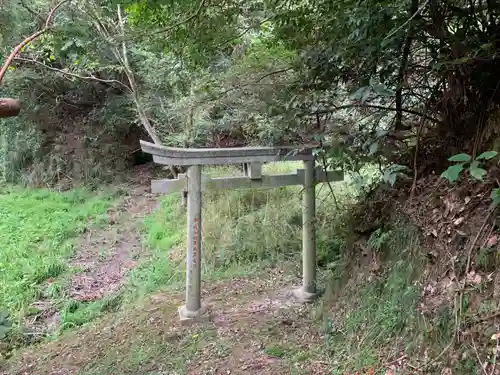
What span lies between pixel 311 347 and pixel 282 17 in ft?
9.41

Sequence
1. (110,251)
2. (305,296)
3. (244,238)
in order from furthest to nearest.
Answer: (110,251) < (244,238) < (305,296)

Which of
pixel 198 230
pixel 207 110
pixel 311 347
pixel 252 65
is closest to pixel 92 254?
pixel 207 110

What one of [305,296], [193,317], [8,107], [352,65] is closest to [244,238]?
→ [305,296]

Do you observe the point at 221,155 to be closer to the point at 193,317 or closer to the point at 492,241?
the point at 193,317

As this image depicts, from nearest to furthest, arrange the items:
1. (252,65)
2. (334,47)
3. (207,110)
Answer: (334,47), (252,65), (207,110)

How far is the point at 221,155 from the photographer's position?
4.58 m

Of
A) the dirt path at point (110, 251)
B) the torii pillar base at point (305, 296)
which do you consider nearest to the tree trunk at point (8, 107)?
the torii pillar base at point (305, 296)

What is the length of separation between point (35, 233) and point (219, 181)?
19.9ft

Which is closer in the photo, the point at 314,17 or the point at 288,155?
the point at 314,17

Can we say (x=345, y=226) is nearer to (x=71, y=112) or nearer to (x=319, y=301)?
(x=319, y=301)

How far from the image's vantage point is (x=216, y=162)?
4.61m

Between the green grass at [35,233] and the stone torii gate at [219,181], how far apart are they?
129 inches

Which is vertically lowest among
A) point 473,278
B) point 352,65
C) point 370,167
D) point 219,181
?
point 473,278

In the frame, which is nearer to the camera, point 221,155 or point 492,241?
point 492,241
